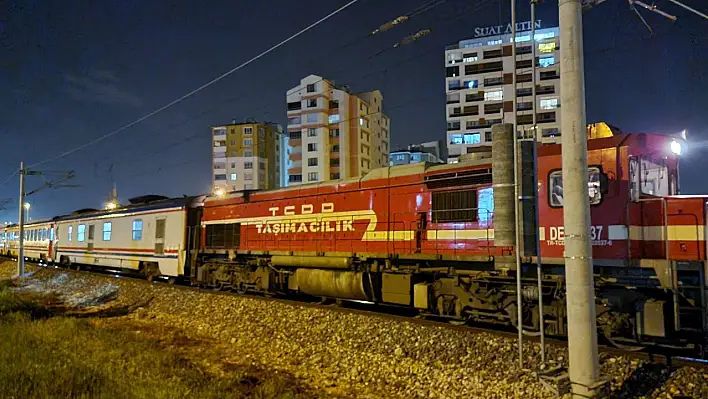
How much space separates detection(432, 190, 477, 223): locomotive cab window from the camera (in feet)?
32.3

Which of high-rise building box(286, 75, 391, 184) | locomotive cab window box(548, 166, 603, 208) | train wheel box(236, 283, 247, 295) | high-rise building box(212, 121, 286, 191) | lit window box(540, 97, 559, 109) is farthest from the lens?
high-rise building box(212, 121, 286, 191)

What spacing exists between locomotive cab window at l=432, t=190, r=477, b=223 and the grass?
471cm

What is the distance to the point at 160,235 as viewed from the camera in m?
19.3

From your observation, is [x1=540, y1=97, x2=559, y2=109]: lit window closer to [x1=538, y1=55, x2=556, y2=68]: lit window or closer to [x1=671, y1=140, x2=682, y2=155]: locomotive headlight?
[x1=538, y1=55, x2=556, y2=68]: lit window

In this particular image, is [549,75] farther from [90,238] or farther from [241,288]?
[241,288]

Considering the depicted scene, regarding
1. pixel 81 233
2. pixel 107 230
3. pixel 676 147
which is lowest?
pixel 81 233

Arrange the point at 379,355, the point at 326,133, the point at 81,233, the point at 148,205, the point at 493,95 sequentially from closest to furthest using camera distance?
the point at 379,355 < the point at 148,205 < the point at 81,233 < the point at 493,95 < the point at 326,133

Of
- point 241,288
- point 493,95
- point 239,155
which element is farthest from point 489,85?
point 241,288

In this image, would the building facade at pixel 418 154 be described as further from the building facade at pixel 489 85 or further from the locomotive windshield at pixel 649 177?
the locomotive windshield at pixel 649 177

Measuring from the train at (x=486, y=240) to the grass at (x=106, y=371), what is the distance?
156 inches

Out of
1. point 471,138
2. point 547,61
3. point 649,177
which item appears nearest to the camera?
point 649,177

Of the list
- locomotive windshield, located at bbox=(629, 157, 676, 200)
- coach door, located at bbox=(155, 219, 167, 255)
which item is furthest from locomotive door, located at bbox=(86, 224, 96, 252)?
locomotive windshield, located at bbox=(629, 157, 676, 200)

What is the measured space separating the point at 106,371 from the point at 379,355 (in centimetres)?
411

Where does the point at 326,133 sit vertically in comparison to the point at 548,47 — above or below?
below
